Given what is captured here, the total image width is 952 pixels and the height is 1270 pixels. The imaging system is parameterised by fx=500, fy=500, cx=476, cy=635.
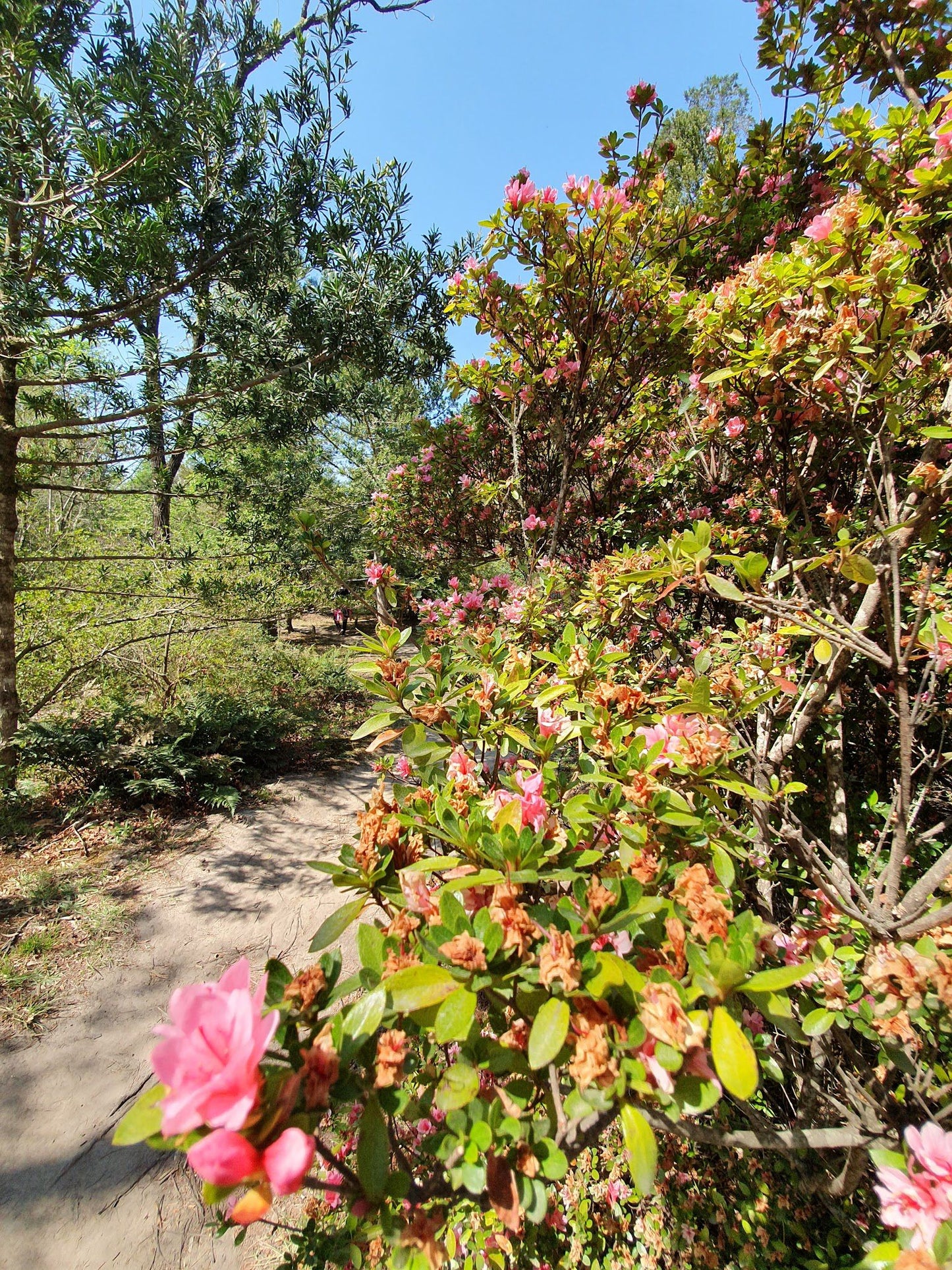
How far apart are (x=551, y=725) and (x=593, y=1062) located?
0.66 m

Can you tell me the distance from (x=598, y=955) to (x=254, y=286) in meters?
3.48

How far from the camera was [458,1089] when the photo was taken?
62 cm

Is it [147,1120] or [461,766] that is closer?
[147,1120]

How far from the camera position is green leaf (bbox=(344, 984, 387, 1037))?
597 mm

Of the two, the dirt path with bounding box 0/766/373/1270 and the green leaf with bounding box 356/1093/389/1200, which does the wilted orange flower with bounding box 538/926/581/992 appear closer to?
the green leaf with bounding box 356/1093/389/1200

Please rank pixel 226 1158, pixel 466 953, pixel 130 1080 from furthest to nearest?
pixel 130 1080 < pixel 466 953 < pixel 226 1158

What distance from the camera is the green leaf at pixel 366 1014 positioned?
60 cm

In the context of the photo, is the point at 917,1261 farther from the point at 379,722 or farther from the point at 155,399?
the point at 155,399

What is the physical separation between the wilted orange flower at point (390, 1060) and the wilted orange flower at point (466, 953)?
0.10m

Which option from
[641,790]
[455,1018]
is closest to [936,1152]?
[641,790]

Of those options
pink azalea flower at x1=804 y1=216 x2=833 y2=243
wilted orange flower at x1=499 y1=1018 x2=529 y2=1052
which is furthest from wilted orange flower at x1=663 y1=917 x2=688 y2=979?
→ pink azalea flower at x1=804 y1=216 x2=833 y2=243

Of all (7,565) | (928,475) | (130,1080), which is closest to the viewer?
(928,475)

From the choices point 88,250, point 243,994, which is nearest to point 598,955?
point 243,994

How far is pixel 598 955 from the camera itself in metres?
0.67
